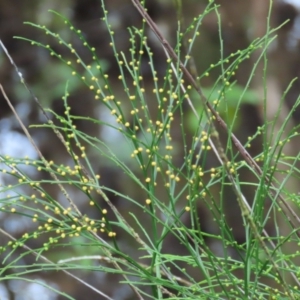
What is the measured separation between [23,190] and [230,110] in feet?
1.81

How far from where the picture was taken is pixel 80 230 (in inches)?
18.5

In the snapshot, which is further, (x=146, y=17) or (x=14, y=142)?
(x=14, y=142)

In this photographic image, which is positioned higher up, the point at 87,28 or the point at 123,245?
the point at 87,28

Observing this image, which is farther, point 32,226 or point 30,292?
point 32,226

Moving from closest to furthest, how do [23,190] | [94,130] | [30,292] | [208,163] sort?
[30,292] → [23,190] → [94,130] → [208,163]

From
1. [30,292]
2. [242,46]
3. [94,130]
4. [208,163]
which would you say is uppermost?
[242,46]

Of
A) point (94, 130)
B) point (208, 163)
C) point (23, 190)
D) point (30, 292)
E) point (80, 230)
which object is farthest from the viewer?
point (208, 163)

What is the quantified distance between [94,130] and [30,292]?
1.52 ft

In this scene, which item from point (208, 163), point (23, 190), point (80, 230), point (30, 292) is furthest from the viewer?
point (208, 163)

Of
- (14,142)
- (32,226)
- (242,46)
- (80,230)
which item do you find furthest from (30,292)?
(80,230)

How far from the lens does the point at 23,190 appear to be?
61.4 inches

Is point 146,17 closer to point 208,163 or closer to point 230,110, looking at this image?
point 230,110

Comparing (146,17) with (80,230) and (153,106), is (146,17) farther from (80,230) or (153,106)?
(153,106)

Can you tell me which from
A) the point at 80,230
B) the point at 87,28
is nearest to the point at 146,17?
the point at 80,230
